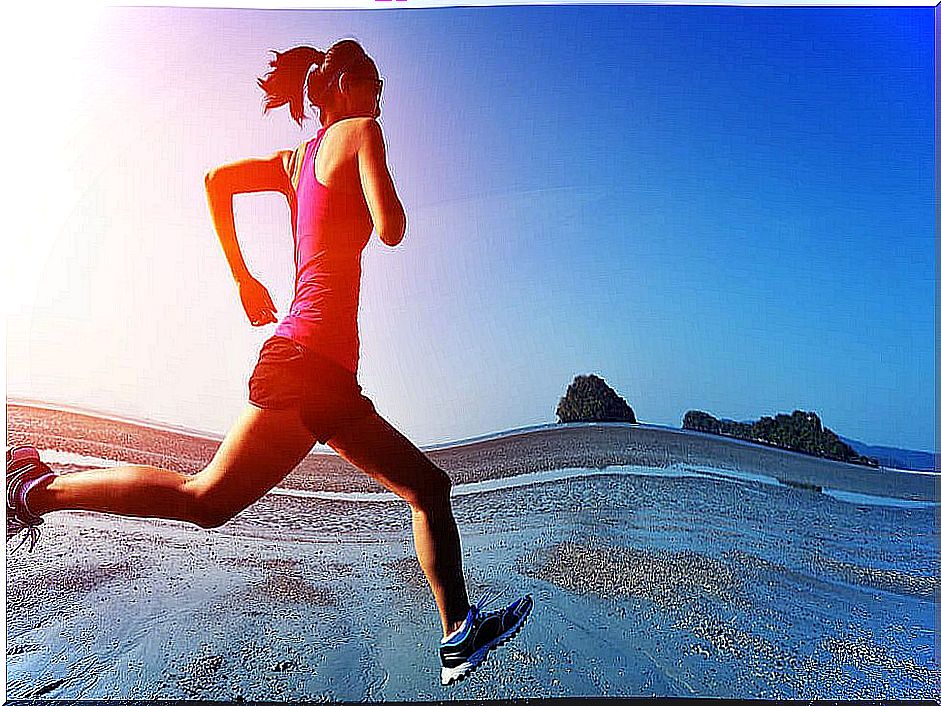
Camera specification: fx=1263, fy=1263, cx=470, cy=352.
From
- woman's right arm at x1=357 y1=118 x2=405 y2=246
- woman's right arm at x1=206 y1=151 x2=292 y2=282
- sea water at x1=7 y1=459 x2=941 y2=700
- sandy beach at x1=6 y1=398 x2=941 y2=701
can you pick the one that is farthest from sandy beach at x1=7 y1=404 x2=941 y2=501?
woman's right arm at x1=357 y1=118 x2=405 y2=246

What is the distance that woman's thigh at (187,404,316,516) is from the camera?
425cm

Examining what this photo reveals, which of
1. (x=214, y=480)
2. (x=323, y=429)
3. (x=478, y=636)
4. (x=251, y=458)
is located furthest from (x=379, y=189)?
(x=478, y=636)

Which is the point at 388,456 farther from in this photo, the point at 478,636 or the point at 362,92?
the point at 362,92

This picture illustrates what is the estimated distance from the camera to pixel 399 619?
4270mm

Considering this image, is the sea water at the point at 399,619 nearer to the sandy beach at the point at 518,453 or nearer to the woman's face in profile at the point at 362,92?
the sandy beach at the point at 518,453

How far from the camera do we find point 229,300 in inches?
169

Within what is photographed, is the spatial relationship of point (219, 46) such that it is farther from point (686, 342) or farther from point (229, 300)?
point (686, 342)

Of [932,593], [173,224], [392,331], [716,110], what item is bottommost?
[932,593]

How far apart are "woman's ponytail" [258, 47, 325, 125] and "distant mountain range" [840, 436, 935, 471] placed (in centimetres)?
219

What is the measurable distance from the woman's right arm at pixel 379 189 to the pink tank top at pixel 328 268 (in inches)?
1.2

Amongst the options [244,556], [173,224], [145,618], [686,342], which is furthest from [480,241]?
[145,618]

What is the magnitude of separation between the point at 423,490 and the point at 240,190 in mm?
1198

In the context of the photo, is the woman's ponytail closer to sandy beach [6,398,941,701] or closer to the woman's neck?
the woman's neck

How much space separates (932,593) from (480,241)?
194 cm
